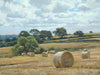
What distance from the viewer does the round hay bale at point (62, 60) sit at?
1464 cm

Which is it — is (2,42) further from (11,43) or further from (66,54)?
(66,54)

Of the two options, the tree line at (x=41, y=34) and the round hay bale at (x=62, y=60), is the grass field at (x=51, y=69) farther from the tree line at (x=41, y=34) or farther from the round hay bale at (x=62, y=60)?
the tree line at (x=41, y=34)

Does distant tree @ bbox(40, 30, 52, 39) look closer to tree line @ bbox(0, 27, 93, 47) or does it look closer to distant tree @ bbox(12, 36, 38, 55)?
tree line @ bbox(0, 27, 93, 47)

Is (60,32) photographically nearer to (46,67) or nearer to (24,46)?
(24,46)

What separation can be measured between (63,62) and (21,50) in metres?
39.2

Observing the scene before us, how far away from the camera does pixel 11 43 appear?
67.1m

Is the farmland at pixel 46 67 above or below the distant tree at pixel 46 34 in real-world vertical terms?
below

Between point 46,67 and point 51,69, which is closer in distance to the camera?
point 51,69

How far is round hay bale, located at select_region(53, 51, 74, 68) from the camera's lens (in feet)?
48.0

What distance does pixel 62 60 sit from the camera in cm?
1479

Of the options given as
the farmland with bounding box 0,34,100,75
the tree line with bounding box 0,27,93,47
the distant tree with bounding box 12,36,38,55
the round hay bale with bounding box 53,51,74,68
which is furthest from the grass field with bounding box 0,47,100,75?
the tree line with bounding box 0,27,93,47

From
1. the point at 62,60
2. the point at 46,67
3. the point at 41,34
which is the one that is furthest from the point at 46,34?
the point at 62,60

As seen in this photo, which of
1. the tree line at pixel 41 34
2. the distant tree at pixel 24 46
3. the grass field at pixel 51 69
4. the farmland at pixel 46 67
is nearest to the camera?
the grass field at pixel 51 69

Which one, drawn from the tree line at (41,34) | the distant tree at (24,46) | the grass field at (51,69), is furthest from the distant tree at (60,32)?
the grass field at (51,69)
